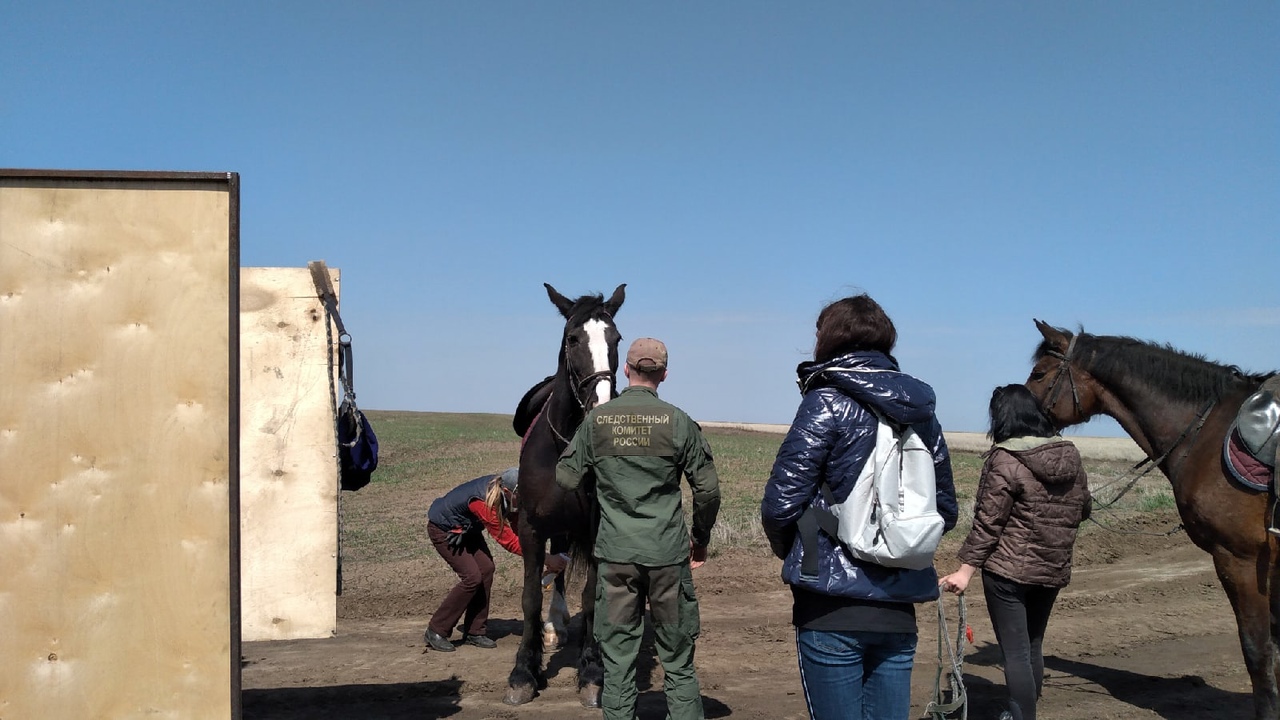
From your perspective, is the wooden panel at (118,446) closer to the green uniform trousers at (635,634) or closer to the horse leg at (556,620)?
the green uniform trousers at (635,634)

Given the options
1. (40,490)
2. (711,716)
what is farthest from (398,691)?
(40,490)

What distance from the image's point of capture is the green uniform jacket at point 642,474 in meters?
4.71

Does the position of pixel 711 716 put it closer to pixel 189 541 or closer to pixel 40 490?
pixel 189 541

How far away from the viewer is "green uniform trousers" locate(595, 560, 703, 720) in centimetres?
473

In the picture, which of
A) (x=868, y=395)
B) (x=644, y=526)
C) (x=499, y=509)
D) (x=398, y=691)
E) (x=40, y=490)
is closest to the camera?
(x=868, y=395)

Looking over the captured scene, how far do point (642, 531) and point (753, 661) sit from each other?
2.96 metres

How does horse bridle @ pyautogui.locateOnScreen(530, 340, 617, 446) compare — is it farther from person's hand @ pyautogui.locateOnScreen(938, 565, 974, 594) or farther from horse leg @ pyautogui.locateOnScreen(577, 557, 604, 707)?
person's hand @ pyautogui.locateOnScreen(938, 565, 974, 594)

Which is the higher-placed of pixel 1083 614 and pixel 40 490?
pixel 40 490

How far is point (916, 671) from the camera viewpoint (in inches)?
268

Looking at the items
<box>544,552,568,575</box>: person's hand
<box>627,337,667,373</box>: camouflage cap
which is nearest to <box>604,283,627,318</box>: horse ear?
<box>627,337,667,373</box>: camouflage cap

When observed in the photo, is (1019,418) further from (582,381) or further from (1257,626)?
(582,381)

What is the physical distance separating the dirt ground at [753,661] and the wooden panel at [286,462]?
4.68 ft

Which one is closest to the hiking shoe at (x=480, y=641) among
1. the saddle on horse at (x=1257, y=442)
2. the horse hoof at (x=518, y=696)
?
the horse hoof at (x=518, y=696)

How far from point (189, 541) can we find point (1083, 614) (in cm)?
843
